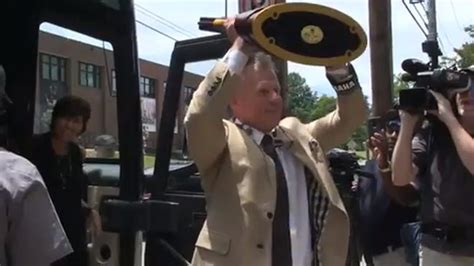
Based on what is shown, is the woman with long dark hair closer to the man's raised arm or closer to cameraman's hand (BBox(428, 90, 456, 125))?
the man's raised arm

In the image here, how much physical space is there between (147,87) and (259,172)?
1.23 metres

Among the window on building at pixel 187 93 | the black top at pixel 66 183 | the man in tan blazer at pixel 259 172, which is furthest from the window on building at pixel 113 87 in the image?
the window on building at pixel 187 93

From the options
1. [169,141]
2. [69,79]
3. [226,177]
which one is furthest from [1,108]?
[169,141]

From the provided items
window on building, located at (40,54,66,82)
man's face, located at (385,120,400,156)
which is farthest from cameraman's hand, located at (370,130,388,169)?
window on building, located at (40,54,66,82)

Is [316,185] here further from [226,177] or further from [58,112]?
[58,112]

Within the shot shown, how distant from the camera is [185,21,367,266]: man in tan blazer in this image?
292 cm

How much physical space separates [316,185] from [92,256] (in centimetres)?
112

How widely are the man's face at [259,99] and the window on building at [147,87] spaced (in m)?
0.72

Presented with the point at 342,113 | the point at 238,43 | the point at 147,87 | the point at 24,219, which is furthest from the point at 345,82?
the point at 24,219

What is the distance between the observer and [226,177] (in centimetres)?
300

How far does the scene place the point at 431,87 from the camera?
154 inches

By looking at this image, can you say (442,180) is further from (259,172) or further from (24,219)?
(24,219)

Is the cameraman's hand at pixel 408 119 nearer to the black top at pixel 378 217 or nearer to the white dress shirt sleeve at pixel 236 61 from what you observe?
the black top at pixel 378 217

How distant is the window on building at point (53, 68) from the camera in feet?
11.7
